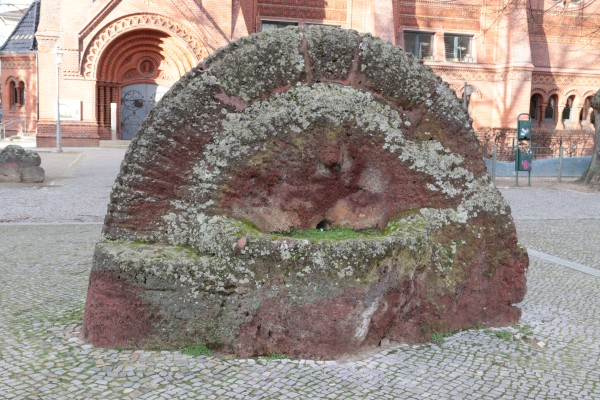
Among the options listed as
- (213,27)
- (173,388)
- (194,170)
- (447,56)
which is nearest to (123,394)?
(173,388)

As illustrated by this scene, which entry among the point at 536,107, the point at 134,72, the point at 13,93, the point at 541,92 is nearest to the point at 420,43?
the point at 541,92

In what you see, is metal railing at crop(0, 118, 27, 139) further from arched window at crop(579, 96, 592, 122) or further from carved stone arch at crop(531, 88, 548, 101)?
arched window at crop(579, 96, 592, 122)

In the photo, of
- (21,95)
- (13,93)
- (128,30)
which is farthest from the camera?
(13,93)

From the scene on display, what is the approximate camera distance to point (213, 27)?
25094mm

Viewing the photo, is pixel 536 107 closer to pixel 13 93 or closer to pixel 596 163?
pixel 596 163

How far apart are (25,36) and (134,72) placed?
10895mm

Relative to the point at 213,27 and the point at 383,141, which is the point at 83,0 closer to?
the point at 213,27

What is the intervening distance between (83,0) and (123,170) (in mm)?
23506

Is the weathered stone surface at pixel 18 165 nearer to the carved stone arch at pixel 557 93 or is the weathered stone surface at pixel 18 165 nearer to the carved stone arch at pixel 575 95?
the carved stone arch at pixel 557 93

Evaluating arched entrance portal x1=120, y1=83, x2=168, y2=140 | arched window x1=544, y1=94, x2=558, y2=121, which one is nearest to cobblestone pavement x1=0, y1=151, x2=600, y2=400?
arched entrance portal x1=120, y1=83, x2=168, y2=140

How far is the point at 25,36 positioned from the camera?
3369cm

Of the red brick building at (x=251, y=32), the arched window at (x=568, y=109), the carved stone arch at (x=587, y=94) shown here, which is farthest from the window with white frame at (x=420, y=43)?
the carved stone arch at (x=587, y=94)

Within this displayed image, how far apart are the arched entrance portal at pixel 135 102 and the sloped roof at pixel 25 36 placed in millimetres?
9260

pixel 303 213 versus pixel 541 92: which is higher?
pixel 541 92
